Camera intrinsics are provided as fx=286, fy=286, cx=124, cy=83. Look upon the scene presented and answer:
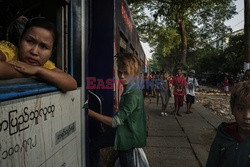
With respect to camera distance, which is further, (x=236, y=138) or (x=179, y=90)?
(x=179, y=90)

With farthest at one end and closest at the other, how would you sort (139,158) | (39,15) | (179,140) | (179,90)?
(179,90), (179,140), (139,158), (39,15)

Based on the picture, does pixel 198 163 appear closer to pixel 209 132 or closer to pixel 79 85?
pixel 209 132

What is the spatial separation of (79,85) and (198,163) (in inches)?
123

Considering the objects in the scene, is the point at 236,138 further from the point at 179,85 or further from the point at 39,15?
the point at 179,85

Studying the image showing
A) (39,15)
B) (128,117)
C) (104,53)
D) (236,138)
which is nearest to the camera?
(236,138)

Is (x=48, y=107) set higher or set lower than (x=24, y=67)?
lower

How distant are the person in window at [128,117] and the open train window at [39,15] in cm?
69

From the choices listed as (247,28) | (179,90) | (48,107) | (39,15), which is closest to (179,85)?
(179,90)

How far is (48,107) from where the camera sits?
1672mm

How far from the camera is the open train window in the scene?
4.74 feet

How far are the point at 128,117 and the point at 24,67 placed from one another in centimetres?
133

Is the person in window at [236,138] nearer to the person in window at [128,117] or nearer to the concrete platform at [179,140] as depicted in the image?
the person in window at [128,117]

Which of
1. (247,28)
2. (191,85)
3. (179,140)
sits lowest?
(179,140)

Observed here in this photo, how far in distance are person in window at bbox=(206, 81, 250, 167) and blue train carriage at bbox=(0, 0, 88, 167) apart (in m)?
1.03
